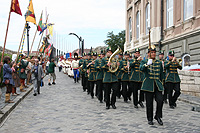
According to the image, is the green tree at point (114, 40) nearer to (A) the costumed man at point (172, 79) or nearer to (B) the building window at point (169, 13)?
(B) the building window at point (169, 13)

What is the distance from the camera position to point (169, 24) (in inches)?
885

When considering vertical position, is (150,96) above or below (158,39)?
below

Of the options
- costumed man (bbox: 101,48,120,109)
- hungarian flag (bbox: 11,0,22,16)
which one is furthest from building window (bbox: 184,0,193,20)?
hungarian flag (bbox: 11,0,22,16)

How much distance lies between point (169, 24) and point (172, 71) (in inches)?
527

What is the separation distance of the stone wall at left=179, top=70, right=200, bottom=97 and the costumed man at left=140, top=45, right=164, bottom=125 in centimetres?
573

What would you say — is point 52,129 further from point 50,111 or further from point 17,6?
point 17,6

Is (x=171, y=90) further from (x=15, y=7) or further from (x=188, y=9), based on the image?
(x=188, y=9)

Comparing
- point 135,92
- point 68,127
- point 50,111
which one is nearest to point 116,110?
point 135,92

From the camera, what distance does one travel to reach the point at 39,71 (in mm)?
13969

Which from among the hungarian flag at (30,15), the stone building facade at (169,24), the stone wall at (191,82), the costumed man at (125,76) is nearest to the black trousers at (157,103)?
the costumed man at (125,76)

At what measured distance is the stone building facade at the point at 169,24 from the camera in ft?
56.9

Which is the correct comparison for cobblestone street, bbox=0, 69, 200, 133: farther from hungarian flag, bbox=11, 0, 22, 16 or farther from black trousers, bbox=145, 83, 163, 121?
hungarian flag, bbox=11, 0, 22, 16

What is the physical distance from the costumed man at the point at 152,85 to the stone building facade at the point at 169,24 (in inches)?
398

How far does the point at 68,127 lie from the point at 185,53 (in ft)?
43.8
